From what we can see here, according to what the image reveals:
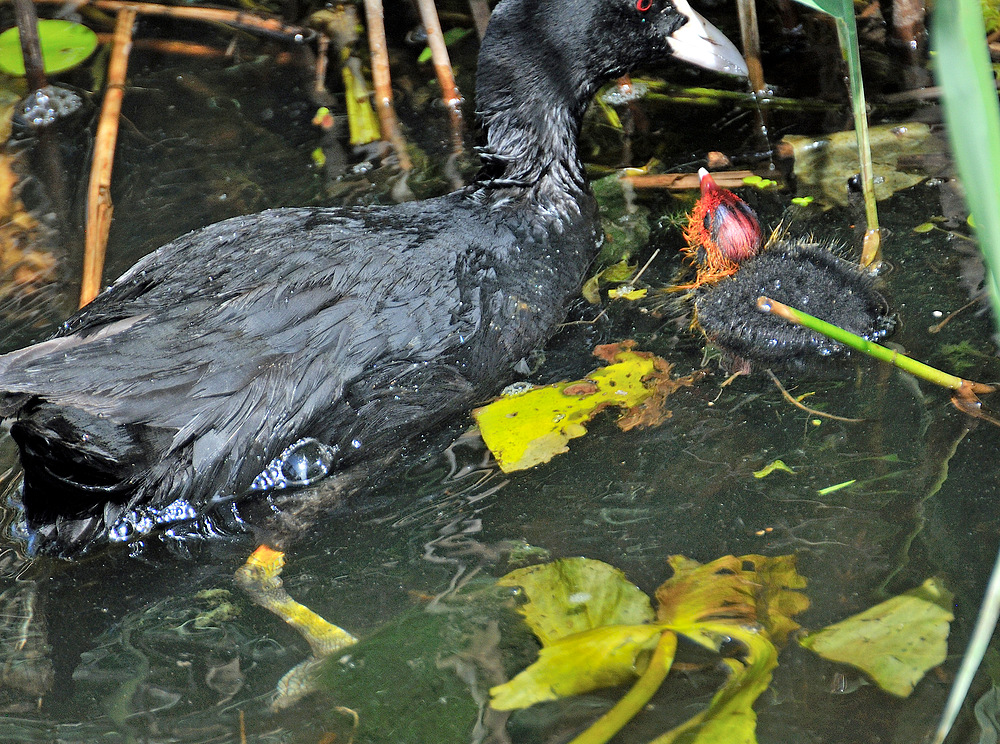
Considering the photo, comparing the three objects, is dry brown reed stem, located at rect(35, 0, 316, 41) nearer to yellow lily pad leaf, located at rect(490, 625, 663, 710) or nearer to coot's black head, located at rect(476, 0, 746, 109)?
coot's black head, located at rect(476, 0, 746, 109)

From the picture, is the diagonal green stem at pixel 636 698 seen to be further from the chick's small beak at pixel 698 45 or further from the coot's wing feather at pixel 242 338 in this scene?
the chick's small beak at pixel 698 45

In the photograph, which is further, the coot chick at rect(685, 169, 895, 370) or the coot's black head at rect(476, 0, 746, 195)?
the coot's black head at rect(476, 0, 746, 195)

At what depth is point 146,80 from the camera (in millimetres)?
4570

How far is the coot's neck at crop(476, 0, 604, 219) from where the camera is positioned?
330cm

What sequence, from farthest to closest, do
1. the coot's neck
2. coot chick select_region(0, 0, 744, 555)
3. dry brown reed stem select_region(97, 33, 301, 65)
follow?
dry brown reed stem select_region(97, 33, 301, 65) < the coot's neck < coot chick select_region(0, 0, 744, 555)

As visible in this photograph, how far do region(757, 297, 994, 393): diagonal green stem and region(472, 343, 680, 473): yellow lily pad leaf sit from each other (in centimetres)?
55

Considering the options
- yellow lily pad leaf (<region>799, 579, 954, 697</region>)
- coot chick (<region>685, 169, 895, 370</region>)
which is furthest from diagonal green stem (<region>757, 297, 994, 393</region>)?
yellow lily pad leaf (<region>799, 579, 954, 697</region>)

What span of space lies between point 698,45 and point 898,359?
1.79 m

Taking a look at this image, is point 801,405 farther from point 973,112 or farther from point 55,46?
point 55,46

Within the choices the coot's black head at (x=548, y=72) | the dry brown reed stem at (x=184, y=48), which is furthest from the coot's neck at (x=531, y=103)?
the dry brown reed stem at (x=184, y=48)

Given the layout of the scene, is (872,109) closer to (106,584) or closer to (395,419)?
(395,419)

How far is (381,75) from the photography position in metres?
4.23

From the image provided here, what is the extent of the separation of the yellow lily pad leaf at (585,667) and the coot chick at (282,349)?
88 centimetres

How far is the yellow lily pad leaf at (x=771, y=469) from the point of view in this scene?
8.02ft
